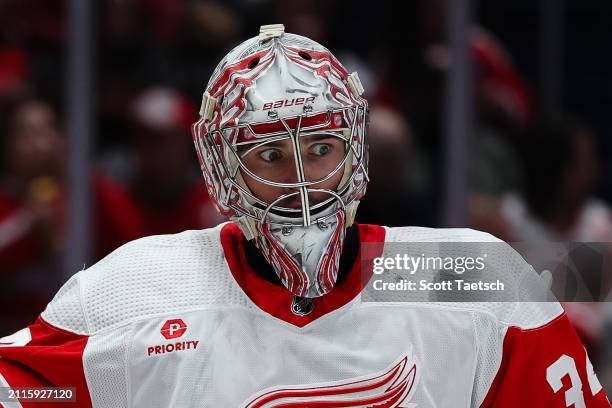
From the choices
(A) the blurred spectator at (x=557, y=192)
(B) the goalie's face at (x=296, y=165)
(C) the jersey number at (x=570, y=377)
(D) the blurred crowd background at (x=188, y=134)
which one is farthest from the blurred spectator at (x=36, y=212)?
(C) the jersey number at (x=570, y=377)

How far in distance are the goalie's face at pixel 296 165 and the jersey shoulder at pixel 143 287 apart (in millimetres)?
181

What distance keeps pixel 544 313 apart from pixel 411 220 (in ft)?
6.51

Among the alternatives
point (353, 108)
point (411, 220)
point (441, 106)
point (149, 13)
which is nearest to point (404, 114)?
point (441, 106)

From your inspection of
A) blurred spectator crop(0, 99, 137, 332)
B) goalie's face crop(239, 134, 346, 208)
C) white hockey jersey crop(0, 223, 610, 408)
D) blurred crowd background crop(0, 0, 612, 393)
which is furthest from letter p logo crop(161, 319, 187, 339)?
blurred spectator crop(0, 99, 137, 332)

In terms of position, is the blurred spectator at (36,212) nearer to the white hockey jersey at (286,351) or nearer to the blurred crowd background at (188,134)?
the blurred crowd background at (188,134)

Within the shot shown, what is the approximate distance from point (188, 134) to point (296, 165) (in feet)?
7.40

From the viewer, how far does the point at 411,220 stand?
13.7 feet

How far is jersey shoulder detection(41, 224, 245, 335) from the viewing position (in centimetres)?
222

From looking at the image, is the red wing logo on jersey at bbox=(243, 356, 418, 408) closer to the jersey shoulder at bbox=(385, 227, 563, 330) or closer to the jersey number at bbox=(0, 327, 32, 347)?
the jersey shoulder at bbox=(385, 227, 563, 330)

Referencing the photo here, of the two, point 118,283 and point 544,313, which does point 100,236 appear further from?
point 544,313

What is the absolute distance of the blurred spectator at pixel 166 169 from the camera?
13.9 feet

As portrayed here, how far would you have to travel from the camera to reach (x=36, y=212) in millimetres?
4191

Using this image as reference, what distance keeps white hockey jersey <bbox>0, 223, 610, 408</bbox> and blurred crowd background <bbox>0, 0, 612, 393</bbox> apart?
1617mm

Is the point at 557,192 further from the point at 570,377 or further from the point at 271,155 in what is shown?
the point at 271,155
